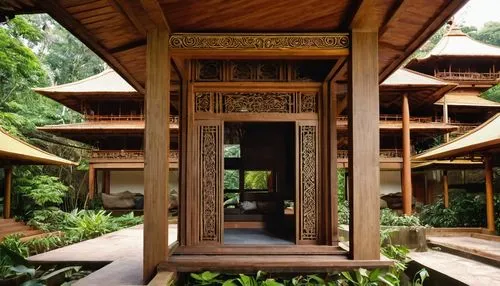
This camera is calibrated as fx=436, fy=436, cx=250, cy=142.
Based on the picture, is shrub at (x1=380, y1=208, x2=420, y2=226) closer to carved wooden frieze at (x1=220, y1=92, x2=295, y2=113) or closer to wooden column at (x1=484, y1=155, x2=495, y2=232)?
wooden column at (x1=484, y1=155, x2=495, y2=232)

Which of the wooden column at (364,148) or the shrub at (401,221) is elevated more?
the wooden column at (364,148)

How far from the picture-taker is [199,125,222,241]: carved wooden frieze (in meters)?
5.39

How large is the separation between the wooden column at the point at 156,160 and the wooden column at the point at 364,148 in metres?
1.83

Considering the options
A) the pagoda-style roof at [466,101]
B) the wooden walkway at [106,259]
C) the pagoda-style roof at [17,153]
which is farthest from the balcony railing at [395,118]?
the wooden walkway at [106,259]

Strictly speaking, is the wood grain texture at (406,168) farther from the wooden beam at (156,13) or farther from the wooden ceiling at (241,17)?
the wooden beam at (156,13)

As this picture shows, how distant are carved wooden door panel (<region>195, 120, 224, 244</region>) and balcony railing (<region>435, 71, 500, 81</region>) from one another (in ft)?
62.2

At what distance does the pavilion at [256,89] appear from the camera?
4.13 meters

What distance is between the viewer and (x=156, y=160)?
13.8 feet

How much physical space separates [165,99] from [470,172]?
62.8 feet

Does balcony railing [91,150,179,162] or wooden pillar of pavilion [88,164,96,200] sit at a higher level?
balcony railing [91,150,179,162]

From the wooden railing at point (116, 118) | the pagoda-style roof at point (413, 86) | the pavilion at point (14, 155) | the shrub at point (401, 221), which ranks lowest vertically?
the shrub at point (401, 221)

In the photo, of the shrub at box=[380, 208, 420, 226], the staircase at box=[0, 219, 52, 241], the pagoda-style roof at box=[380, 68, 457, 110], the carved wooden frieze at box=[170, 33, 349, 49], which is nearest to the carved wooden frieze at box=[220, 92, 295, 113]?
the carved wooden frieze at box=[170, 33, 349, 49]

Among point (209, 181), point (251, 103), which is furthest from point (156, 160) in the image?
point (251, 103)

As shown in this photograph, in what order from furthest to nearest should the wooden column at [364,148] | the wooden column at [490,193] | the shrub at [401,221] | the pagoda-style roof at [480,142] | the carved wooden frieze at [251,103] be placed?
the wooden column at [490,193] < the shrub at [401,221] < the pagoda-style roof at [480,142] < the carved wooden frieze at [251,103] < the wooden column at [364,148]
